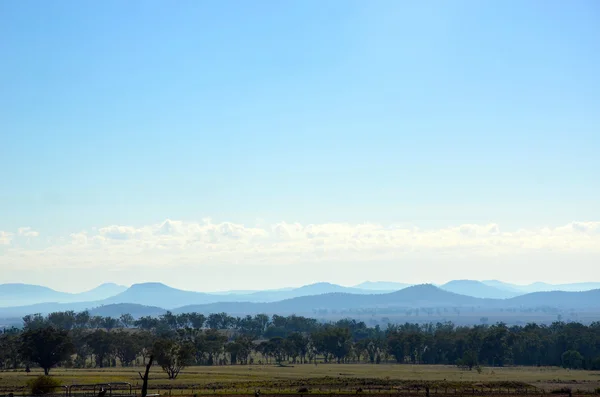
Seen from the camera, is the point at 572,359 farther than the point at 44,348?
Yes

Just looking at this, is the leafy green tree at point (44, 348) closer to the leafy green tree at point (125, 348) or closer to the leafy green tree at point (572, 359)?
the leafy green tree at point (125, 348)

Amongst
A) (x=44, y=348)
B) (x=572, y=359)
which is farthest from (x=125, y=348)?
(x=572, y=359)

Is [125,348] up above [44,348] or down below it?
below

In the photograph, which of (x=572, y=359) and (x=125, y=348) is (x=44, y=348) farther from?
(x=572, y=359)

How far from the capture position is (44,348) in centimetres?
11556

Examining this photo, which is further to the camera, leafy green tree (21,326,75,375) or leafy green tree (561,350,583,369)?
leafy green tree (561,350,583,369)

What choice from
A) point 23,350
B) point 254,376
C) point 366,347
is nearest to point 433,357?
point 366,347

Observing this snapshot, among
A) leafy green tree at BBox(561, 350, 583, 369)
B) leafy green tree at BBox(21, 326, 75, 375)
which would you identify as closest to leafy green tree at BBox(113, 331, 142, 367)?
leafy green tree at BBox(21, 326, 75, 375)

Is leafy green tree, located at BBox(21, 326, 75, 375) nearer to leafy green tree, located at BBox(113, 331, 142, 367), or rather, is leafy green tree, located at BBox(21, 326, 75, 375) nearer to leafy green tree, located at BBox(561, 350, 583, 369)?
leafy green tree, located at BBox(113, 331, 142, 367)

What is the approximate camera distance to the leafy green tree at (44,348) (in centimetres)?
11538

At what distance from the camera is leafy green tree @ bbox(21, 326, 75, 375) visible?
379 ft

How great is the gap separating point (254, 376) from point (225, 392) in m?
34.0

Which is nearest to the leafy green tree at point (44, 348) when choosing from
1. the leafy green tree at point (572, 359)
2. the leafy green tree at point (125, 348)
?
the leafy green tree at point (125, 348)

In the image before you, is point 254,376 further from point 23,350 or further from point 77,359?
point 77,359
